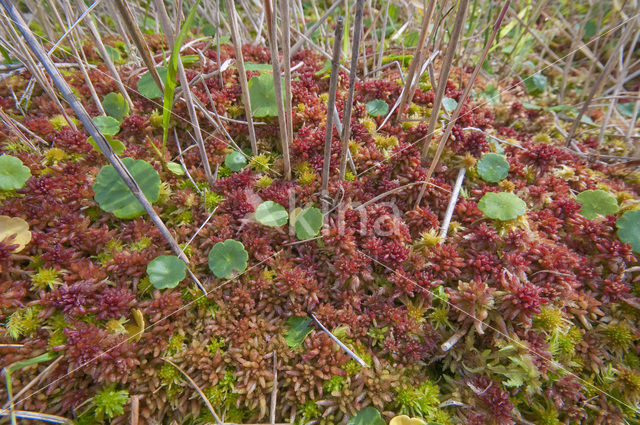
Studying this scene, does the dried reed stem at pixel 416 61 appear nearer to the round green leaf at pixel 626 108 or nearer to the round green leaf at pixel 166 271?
the round green leaf at pixel 166 271

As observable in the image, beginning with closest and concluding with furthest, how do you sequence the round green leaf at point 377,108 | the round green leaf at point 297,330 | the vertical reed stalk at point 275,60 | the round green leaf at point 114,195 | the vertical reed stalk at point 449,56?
the vertical reed stalk at point 449,56 → the vertical reed stalk at point 275,60 → the round green leaf at point 297,330 → the round green leaf at point 114,195 → the round green leaf at point 377,108

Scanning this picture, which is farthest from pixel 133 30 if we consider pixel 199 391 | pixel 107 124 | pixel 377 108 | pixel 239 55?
pixel 199 391

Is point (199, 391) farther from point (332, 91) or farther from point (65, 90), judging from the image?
point (332, 91)

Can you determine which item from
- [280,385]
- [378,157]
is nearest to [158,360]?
[280,385]

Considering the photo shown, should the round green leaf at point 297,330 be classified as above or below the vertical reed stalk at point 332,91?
below

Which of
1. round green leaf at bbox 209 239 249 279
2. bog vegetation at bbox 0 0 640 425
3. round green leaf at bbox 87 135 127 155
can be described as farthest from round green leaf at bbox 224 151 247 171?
round green leaf at bbox 87 135 127 155

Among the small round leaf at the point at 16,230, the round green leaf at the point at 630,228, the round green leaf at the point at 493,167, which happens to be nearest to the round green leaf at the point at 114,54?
the small round leaf at the point at 16,230
